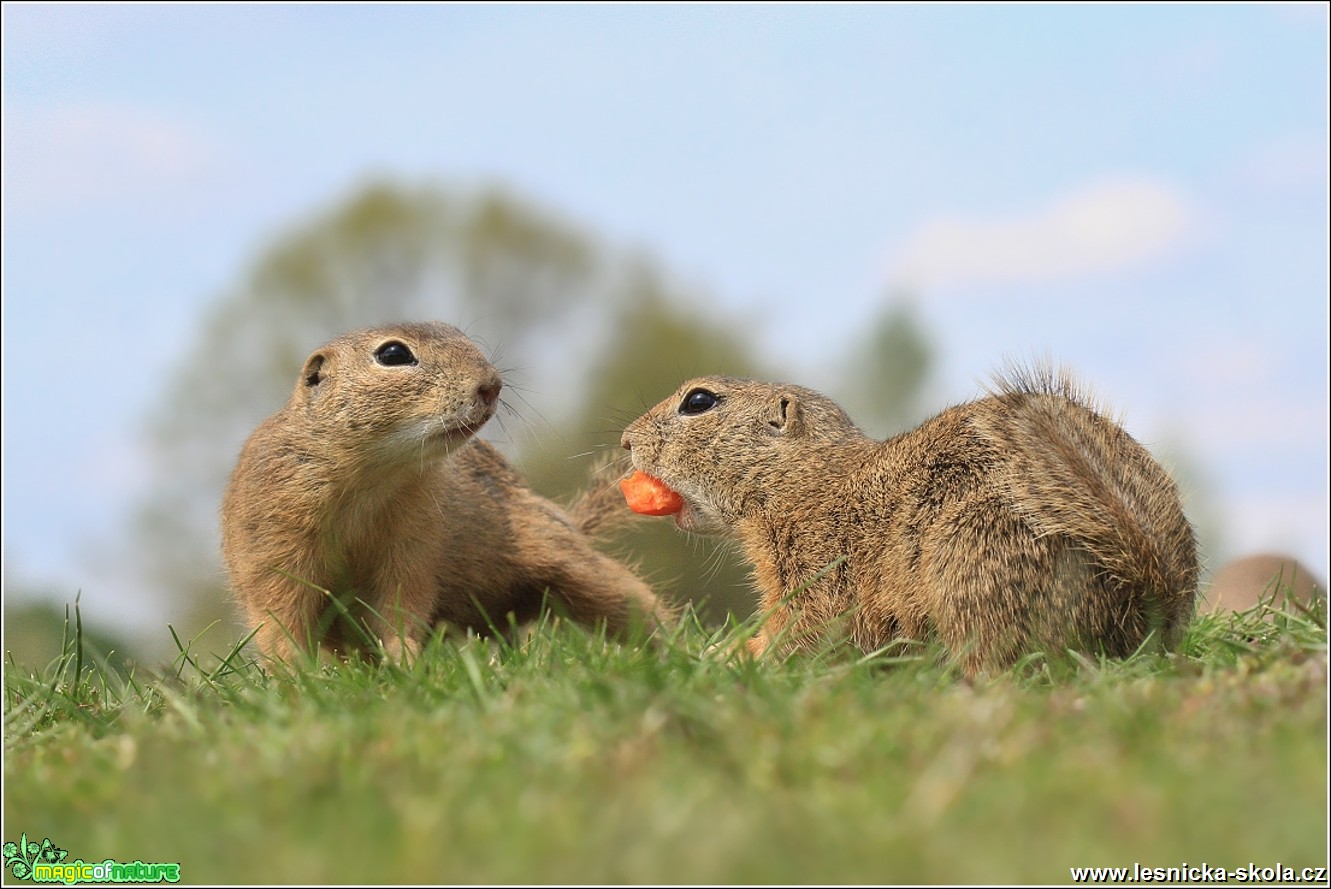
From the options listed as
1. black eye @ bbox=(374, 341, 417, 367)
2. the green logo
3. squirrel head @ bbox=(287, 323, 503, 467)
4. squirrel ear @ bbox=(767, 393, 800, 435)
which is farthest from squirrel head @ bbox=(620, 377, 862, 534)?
the green logo

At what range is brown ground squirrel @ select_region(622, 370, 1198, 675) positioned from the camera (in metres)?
5.83

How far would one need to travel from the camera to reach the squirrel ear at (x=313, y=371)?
7965mm

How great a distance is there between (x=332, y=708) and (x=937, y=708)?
6.74ft

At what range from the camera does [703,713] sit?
3939mm

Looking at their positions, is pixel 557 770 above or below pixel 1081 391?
below

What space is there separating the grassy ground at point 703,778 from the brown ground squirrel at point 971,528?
835mm

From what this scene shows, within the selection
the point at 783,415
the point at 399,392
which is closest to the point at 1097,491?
the point at 783,415

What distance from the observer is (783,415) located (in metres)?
7.38

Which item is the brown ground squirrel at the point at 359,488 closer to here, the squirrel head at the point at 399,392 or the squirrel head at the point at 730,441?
the squirrel head at the point at 399,392

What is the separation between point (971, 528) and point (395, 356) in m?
3.54

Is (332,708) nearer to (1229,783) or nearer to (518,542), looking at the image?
(1229,783)

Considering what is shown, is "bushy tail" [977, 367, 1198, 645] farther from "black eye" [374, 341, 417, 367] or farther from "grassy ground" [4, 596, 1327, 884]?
"black eye" [374, 341, 417, 367]

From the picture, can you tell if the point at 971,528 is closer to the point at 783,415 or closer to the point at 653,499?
the point at 783,415

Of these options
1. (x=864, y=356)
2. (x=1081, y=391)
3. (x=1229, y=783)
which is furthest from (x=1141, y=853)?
(x=864, y=356)
